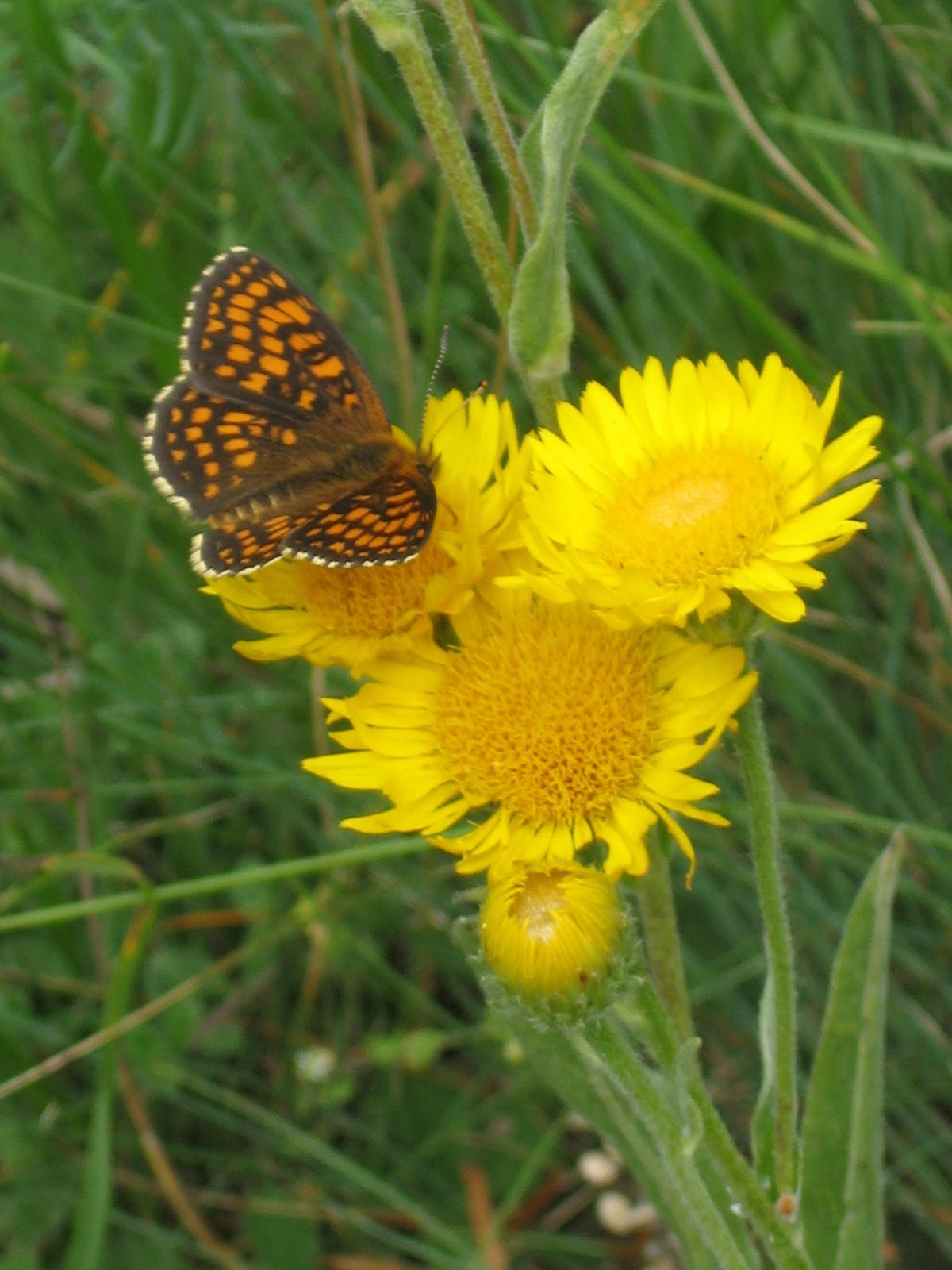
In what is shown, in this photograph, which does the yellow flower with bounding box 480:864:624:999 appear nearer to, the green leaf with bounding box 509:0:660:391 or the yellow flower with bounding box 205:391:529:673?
the yellow flower with bounding box 205:391:529:673

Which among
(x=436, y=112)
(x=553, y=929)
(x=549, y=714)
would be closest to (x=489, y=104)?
(x=436, y=112)

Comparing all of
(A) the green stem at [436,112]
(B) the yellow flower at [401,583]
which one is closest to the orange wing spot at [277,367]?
(B) the yellow flower at [401,583]

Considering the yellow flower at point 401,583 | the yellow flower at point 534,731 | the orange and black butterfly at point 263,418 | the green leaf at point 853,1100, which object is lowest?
the green leaf at point 853,1100

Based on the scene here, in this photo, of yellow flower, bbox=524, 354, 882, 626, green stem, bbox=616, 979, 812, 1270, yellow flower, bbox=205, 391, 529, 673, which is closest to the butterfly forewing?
yellow flower, bbox=205, 391, 529, 673

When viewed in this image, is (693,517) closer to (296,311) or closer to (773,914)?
(773,914)

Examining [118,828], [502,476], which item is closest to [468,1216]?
[118,828]

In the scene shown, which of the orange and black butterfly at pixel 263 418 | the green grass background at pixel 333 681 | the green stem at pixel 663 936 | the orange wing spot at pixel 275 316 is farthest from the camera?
the green grass background at pixel 333 681

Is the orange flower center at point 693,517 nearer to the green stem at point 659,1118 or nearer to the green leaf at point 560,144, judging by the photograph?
the green leaf at point 560,144
